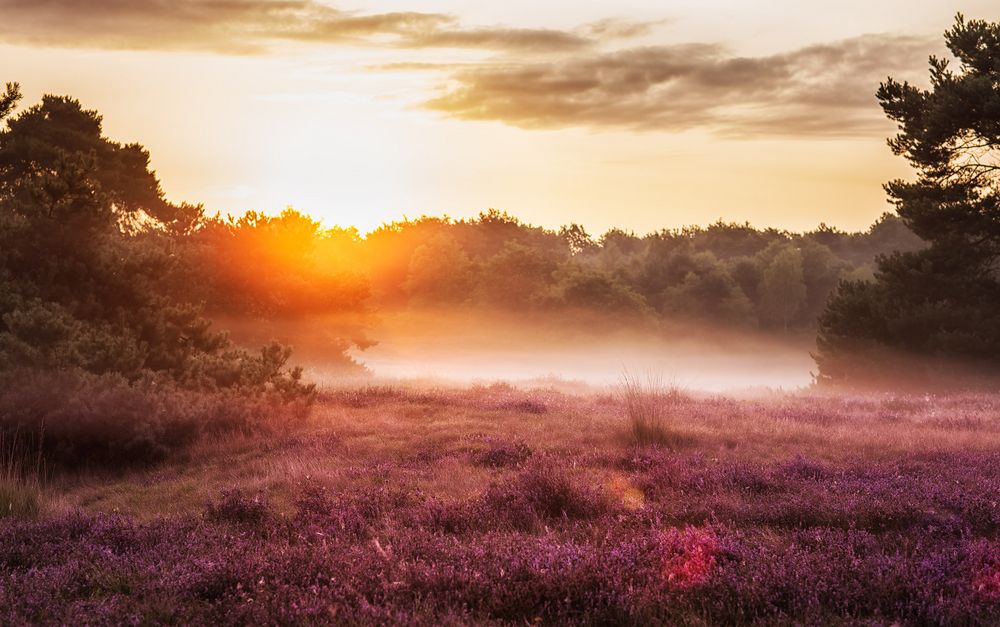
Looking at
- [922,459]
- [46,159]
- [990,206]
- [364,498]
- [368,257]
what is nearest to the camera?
[364,498]

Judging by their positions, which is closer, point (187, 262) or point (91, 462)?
point (91, 462)

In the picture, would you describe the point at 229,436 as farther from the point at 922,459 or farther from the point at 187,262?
the point at 187,262

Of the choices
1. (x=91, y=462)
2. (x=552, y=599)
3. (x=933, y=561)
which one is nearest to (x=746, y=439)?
(x=933, y=561)

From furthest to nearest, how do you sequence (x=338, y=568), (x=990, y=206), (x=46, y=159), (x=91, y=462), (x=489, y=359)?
1. (x=489, y=359)
2. (x=990, y=206)
3. (x=46, y=159)
4. (x=91, y=462)
5. (x=338, y=568)

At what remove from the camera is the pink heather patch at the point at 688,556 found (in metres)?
4.49

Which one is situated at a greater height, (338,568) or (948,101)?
(948,101)

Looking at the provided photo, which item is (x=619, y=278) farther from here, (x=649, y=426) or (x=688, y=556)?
(x=688, y=556)

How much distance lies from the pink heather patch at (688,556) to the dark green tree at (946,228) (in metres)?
24.9

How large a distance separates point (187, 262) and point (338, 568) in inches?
903

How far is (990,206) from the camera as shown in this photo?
25984 mm

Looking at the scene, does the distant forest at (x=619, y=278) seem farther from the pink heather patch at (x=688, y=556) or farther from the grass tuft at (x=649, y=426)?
the pink heather patch at (x=688, y=556)

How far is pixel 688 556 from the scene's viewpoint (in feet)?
16.0

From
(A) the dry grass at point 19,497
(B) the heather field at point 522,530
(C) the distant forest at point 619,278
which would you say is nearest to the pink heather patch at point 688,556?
(B) the heather field at point 522,530

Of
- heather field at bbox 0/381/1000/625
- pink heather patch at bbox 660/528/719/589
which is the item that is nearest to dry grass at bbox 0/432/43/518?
heather field at bbox 0/381/1000/625
